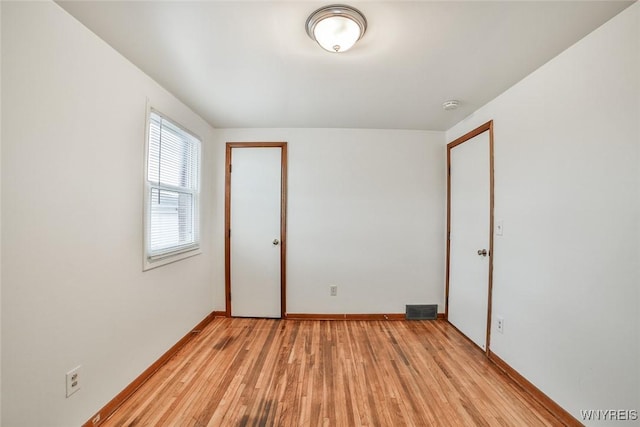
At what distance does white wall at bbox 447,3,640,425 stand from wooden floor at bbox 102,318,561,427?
16.0 inches

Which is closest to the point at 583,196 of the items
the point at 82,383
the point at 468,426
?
the point at 468,426

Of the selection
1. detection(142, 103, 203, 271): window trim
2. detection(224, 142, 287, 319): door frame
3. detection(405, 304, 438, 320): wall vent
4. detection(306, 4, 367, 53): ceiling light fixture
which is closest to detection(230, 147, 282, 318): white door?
detection(224, 142, 287, 319): door frame

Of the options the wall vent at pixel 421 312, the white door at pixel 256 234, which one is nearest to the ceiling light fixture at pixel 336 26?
the white door at pixel 256 234

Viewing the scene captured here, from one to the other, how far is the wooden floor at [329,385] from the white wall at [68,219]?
37cm

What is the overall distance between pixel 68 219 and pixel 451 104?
292 cm

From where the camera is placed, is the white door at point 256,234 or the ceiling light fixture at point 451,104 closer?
the ceiling light fixture at point 451,104

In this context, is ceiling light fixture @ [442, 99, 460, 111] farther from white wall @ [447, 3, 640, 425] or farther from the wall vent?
the wall vent

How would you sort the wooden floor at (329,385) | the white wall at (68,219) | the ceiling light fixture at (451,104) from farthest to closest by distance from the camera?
1. the ceiling light fixture at (451,104)
2. the wooden floor at (329,385)
3. the white wall at (68,219)

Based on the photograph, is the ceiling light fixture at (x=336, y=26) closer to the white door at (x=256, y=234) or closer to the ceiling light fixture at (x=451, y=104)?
the ceiling light fixture at (x=451, y=104)

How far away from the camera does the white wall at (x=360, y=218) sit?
3057 millimetres

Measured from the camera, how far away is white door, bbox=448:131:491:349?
7.69 ft

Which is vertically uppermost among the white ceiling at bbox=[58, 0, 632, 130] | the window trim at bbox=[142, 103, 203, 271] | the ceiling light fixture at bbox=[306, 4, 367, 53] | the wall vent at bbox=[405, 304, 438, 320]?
the white ceiling at bbox=[58, 0, 632, 130]

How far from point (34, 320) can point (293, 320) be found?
225 centimetres

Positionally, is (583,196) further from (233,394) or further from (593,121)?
(233,394)
